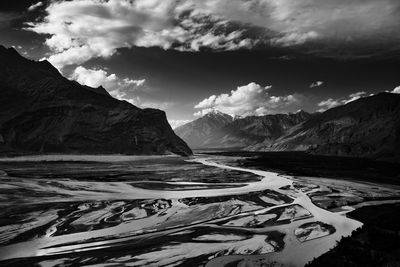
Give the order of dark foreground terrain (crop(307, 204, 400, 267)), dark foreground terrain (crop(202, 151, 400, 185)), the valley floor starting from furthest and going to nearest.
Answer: dark foreground terrain (crop(202, 151, 400, 185)) < the valley floor < dark foreground terrain (crop(307, 204, 400, 267))

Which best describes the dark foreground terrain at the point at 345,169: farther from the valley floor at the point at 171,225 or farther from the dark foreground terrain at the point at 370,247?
the dark foreground terrain at the point at 370,247

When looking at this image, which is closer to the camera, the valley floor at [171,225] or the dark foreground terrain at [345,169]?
the valley floor at [171,225]

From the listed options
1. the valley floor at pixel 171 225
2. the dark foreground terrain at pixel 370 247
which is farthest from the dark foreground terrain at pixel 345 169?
the dark foreground terrain at pixel 370 247

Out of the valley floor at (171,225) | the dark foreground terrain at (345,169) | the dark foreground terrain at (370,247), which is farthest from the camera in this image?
the dark foreground terrain at (345,169)

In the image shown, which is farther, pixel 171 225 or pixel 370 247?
pixel 171 225

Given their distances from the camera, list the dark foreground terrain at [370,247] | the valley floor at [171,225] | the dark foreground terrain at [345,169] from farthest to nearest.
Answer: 1. the dark foreground terrain at [345,169]
2. the valley floor at [171,225]
3. the dark foreground terrain at [370,247]

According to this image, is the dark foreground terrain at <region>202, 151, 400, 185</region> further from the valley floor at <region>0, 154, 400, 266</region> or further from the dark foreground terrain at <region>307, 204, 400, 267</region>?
the dark foreground terrain at <region>307, 204, 400, 267</region>

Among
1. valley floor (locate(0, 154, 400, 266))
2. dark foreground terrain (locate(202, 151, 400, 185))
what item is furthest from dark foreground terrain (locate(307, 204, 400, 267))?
dark foreground terrain (locate(202, 151, 400, 185))

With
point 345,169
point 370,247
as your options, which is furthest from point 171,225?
point 345,169

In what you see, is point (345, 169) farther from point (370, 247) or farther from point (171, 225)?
point (171, 225)
